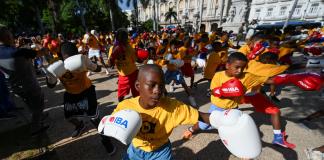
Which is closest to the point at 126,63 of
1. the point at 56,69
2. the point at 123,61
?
the point at 123,61

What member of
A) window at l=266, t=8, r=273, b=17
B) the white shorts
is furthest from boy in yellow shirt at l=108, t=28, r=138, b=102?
window at l=266, t=8, r=273, b=17

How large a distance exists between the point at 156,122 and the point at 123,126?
1.52ft

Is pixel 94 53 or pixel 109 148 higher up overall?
pixel 94 53

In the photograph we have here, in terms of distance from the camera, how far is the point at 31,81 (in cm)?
339

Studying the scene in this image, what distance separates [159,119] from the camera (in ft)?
6.48

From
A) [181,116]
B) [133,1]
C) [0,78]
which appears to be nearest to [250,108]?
[181,116]

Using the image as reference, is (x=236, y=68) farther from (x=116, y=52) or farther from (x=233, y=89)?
(x=116, y=52)

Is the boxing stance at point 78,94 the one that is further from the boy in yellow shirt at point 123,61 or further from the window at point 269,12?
the window at point 269,12

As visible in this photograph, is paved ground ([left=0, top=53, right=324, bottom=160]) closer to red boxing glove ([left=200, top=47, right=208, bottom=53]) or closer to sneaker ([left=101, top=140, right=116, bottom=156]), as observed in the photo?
sneaker ([left=101, top=140, right=116, bottom=156])

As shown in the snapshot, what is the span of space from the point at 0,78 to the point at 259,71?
4.84 meters

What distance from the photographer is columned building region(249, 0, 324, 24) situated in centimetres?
3762

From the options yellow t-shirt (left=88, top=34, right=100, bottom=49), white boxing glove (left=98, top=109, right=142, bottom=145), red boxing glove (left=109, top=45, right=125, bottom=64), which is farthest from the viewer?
yellow t-shirt (left=88, top=34, right=100, bottom=49)

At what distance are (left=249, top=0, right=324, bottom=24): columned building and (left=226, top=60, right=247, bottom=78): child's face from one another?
4062 cm

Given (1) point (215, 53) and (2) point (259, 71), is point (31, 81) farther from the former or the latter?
(1) point (215, 53)
